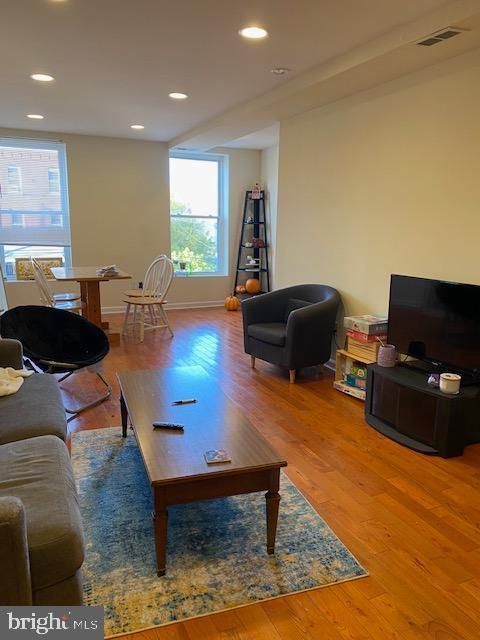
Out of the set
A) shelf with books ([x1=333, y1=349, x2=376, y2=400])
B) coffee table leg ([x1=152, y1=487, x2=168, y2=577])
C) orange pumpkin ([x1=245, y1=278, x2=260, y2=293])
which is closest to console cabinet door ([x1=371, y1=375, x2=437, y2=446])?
shelf with books ([x1=333, y1=349, x2=376, y2=400])

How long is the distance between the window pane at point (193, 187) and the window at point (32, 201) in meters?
1.65

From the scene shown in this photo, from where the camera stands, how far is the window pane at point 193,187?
7375mm

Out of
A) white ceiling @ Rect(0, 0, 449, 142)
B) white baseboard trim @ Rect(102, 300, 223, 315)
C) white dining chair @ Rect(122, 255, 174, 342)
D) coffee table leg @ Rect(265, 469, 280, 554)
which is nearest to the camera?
coffee table leg @ Rect(265, 469, 280, 554)

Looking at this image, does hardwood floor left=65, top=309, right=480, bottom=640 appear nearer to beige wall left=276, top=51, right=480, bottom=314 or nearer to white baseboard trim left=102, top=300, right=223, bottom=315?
beige wall left=276, top=51, right=480, bottom=314

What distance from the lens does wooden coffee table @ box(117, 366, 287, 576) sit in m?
1.73

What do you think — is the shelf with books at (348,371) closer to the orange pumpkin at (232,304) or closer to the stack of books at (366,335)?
the stack of books at (366,335)

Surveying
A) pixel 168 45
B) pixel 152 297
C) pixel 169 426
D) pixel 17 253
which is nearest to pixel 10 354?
pixel 169 426

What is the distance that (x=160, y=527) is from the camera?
174cm

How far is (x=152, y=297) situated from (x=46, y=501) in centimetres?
433

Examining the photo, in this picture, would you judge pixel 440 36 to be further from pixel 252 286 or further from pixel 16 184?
pixel 16 184

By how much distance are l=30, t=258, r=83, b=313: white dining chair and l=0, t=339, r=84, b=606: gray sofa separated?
2495mm

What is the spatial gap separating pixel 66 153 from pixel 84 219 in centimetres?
88

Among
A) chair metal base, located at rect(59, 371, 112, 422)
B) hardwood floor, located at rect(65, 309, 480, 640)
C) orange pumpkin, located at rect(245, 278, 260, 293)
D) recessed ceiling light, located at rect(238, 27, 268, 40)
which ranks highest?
recessed ceiling light, located at rect(238, 27, 268, 40)

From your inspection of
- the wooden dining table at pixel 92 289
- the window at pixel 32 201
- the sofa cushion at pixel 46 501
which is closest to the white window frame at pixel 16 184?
the window at pixel 32 201
